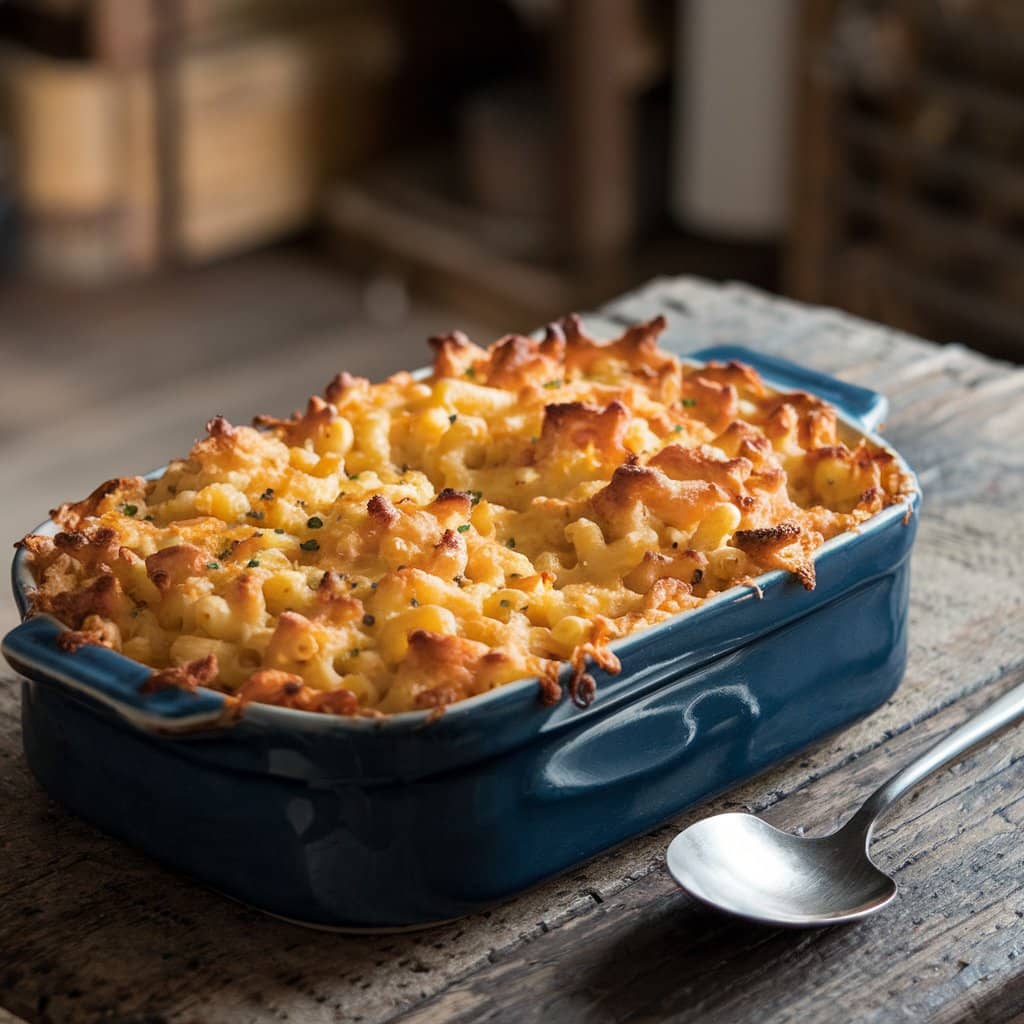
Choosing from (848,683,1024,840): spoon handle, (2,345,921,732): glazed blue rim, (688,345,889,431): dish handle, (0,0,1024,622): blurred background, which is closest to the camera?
(2,345,921,732): glazed blue rim

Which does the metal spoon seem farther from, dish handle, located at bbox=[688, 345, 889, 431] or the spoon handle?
dish handle, located at bbox=[688, 345, 889, 431]

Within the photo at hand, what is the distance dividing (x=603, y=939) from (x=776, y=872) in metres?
0.12

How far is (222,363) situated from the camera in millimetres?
3680

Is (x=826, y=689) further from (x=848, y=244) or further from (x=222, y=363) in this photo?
(x=222, y=363)

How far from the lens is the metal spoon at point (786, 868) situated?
1126mm

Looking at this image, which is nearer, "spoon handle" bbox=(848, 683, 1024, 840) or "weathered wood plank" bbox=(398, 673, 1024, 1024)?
"weathered wood plank" bbox=(398, 673, 1024, 1024)

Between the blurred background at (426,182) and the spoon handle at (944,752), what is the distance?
197 centimetres

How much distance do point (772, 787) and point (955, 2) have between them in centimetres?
221

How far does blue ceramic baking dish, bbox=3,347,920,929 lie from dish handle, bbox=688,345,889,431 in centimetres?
23

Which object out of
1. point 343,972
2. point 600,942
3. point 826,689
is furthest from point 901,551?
point 343,972

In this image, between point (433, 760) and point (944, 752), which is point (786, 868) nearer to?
point (944, 752)

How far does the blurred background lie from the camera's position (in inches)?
129

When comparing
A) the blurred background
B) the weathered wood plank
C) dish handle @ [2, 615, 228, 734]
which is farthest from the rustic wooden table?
the blurred background

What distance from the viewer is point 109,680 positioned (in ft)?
3.54
